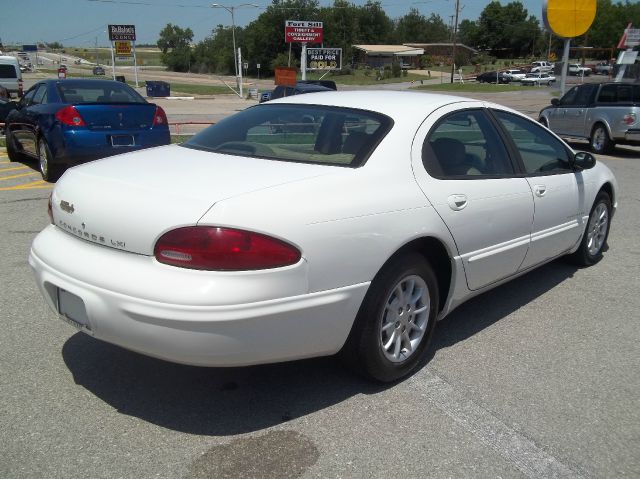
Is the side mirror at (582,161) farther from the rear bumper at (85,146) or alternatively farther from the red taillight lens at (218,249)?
the rear bumper at (85,146)

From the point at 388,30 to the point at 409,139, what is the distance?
456ft

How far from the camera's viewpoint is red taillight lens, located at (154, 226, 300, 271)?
103 inches

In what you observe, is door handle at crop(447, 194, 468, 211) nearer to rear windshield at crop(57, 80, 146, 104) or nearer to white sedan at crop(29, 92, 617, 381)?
white sedan at crop(29, 92, 617, 381)

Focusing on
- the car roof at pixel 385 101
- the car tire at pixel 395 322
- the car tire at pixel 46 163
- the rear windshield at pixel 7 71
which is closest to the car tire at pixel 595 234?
the car roof at pixel 385 101

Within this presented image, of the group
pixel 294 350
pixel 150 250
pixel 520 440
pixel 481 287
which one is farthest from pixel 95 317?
pixel 481 287

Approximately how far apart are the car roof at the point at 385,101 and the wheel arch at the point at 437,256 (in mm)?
769

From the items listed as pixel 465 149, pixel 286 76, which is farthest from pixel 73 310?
pixel 286 76

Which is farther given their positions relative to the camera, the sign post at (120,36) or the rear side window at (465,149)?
the sign post at (120,36)

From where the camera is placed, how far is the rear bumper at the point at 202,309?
2.60 metres

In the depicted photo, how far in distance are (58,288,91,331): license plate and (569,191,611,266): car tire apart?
4.19 meters

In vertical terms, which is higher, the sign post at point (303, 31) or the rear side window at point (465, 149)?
the sign post at point (303, 31)

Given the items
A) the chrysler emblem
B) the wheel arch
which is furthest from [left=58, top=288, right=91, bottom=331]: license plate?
the wheel arch

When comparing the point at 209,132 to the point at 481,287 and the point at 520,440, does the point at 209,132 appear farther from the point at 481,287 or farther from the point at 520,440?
the point at 520,440

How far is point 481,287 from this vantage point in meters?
3.97
